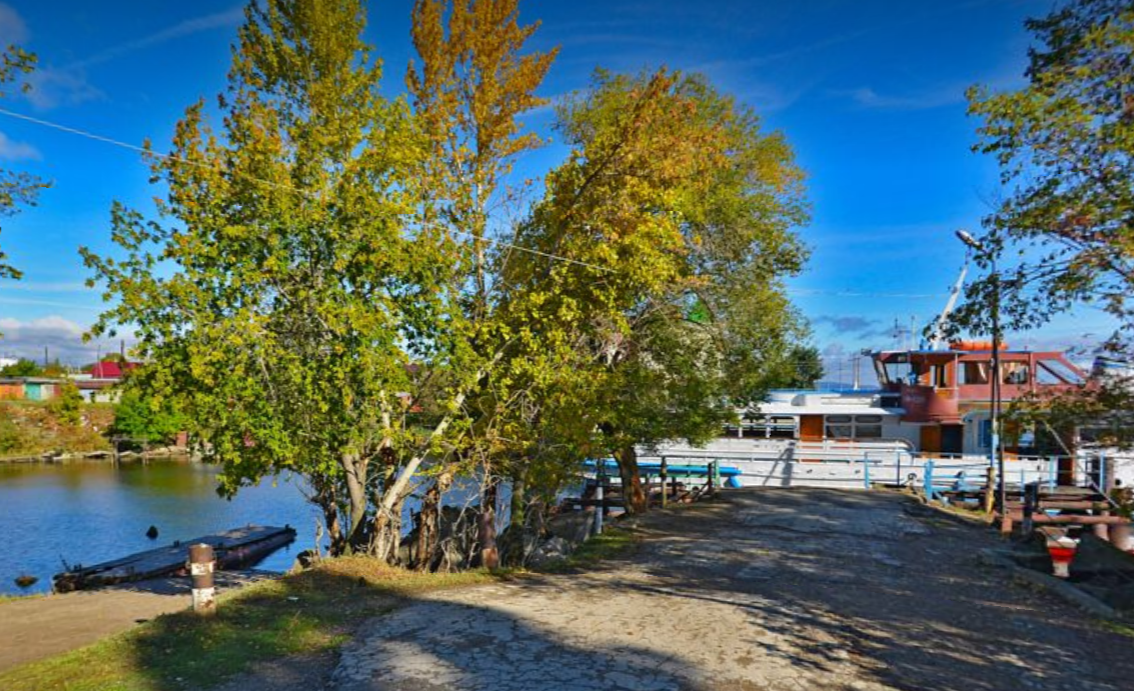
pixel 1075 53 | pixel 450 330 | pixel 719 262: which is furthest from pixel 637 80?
pixel 1075 53

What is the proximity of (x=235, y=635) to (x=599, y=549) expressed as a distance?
7.29 m

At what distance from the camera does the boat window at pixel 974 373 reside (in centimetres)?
2745

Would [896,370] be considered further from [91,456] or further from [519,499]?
[91,456]

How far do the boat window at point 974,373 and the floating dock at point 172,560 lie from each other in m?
28.1

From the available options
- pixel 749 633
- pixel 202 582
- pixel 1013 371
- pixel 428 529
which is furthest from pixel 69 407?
pixel 749 633

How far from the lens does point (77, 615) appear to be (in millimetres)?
15055

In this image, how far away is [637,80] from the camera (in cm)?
1978

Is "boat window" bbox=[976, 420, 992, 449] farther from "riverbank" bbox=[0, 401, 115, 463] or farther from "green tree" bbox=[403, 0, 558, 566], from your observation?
"riverbank" bbox=[0, 401, 115, 463]

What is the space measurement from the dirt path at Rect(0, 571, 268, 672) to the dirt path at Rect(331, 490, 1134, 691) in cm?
609

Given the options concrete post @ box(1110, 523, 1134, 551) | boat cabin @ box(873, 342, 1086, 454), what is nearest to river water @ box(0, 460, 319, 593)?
concrete post @ box(1110, 523, 1134, 551)

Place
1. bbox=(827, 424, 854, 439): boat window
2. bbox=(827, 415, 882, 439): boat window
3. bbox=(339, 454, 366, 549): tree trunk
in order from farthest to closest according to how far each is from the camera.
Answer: bbox=(827, 424, 854, 439): boat window < bbox=(827, 415, 882, 439): boat window < bbox=(339, 454, 366, 549): tree trunk

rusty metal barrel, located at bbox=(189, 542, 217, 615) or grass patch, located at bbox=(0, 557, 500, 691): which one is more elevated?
rusty metal barrel, located at bbox=(189, 542, 217, 615)

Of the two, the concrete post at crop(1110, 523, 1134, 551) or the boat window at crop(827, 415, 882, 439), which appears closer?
the concrete post at crop(1110, 523, 1134, 551)

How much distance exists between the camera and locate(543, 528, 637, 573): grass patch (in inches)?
461
